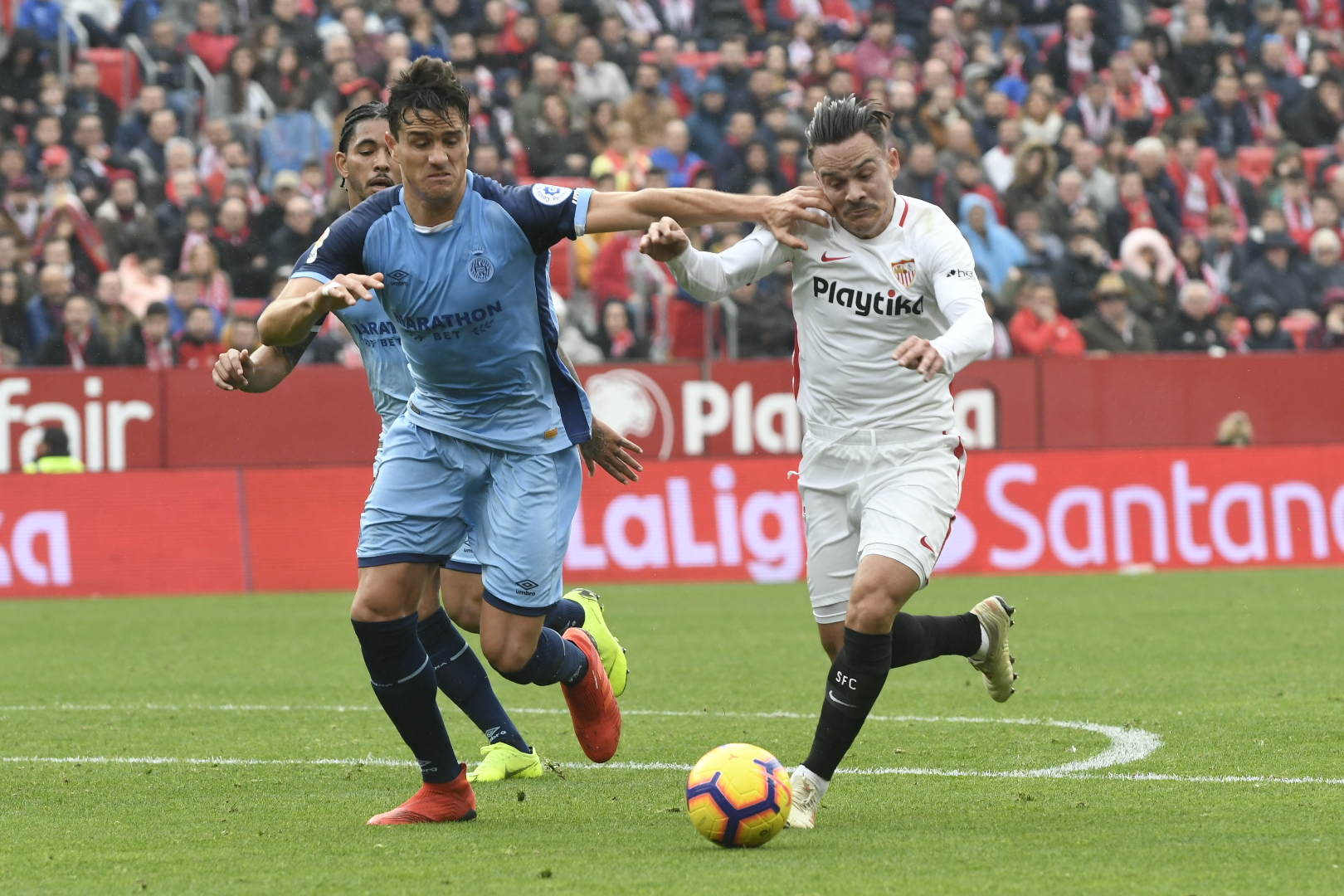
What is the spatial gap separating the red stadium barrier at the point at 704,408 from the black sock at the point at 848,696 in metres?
11.6

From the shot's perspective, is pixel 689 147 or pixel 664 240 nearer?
pixel 664 240

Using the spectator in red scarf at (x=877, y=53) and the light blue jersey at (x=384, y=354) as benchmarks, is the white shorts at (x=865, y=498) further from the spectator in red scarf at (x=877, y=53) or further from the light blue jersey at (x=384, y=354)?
the spectator in red scarf at (x=877, y=53)

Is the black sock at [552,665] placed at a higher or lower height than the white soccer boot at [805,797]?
higher

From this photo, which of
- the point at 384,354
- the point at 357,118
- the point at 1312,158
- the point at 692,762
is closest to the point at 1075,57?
the point at 1312,158

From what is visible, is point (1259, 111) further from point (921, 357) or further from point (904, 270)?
point (921, 357)

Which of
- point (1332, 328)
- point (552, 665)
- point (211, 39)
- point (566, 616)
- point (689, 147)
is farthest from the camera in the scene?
point (211, 39)

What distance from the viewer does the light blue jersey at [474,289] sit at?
636 cm

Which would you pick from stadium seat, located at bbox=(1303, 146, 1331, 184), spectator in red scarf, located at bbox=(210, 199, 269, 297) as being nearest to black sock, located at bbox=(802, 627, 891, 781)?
spectator in red scarf, located at bbox=(210, 199, 269, 297)

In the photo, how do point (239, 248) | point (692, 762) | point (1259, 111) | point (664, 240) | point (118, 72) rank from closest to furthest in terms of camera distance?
1. point (664, 240)
2. point (692, 762)
3. point (239, 248)
4. point (118, 72)
5. point (1259, 111)

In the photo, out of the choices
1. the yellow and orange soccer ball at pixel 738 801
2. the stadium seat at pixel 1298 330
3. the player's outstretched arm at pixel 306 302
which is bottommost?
the yellow and orange soccer ball at pixel 738 801

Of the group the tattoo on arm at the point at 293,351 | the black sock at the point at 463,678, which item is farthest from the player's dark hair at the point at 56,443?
the tattoo on arm at the point at 293,351

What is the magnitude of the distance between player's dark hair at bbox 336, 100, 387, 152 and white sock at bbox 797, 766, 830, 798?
10.8 feet

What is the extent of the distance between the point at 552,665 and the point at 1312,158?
19.1 m

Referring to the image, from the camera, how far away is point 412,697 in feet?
21.2
